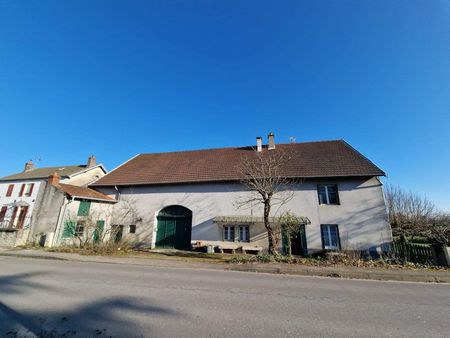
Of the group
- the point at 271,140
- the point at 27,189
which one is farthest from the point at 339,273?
the point at 27,189

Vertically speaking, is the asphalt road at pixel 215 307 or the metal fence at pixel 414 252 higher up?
the metal fence at pixel 414 252

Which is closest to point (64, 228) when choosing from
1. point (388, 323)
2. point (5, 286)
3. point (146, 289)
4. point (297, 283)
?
point (5, 286)

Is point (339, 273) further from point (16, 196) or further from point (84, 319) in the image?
point (16, 196)

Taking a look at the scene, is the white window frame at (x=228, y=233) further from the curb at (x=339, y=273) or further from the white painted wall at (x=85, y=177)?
the white painted wall at (x=85, y=177)

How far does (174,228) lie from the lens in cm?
1842

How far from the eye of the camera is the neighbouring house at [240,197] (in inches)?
603

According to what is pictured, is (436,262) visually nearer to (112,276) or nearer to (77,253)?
(112,276)

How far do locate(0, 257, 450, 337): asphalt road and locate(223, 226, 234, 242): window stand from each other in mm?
9197

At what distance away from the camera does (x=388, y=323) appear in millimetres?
4422

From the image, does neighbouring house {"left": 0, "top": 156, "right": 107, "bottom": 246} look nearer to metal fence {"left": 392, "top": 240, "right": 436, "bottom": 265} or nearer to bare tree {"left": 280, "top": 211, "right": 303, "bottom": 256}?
bare tree {"left": 280, "top": 211, "right": 303, "bottom": 256}

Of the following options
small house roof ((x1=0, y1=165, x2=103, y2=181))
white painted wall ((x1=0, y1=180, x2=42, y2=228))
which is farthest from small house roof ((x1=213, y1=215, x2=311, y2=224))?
white painted wall ((x1=0, y1=180, x2=42, y2=228))

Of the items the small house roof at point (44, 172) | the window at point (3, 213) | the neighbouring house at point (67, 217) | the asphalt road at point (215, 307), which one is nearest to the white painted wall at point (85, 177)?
the small house roof at point (44, 172)

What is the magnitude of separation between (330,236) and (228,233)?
7323mm

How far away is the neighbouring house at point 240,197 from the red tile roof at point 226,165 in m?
0.07
